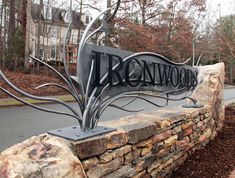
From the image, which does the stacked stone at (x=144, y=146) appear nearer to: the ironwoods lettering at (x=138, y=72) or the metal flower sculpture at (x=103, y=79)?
the metal flower sculpture at (x=103, y=79)

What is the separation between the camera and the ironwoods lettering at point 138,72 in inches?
125

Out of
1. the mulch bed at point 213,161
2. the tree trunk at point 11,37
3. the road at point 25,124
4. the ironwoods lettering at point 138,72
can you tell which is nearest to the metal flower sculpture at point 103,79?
the ironwoods lettering at point 138,72

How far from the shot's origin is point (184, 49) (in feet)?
81.6

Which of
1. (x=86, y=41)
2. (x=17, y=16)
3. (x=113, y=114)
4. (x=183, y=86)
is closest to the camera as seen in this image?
(x=86, y=41)

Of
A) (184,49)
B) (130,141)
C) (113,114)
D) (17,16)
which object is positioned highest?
(17,16)

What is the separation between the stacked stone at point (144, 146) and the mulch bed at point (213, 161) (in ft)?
0.40

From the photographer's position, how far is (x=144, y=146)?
3.45 metres

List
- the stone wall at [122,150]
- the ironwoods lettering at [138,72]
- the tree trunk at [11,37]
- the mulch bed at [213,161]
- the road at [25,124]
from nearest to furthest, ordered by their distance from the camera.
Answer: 1. the stone wall at [122,150]
2. the ironwoods lettering at [138,72]
3. the mulch bed at [213,161]
4. the road at [25,124]
5. the tree trunk at [11,37]

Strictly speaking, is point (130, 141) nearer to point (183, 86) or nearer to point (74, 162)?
point (74, 162)

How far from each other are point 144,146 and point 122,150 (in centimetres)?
49

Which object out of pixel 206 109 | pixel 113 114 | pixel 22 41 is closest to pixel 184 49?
pixel 22 41

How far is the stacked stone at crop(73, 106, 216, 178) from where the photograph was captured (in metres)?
2.67

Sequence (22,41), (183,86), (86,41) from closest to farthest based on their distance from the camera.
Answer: (86,41), (183,86), (22,41)

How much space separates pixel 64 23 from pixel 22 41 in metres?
15.0
